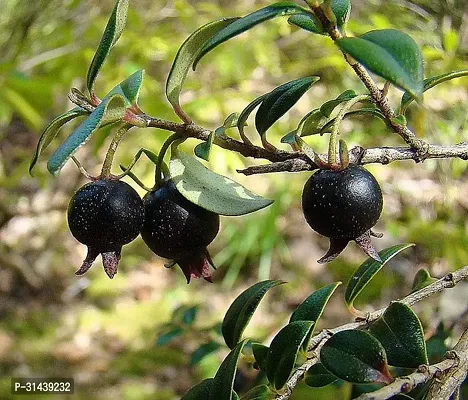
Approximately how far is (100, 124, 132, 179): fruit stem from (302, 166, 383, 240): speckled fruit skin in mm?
202

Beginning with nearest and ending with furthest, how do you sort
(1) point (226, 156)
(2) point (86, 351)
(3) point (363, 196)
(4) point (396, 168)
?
1. (3) point (363, 196)
2. (1) point (226, 156)
3. (2) point (86, 351)
4. (4) point (396, 168)

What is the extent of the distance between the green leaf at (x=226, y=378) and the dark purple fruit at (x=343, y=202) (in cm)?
15

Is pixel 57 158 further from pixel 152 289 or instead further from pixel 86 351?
pixel 152 289

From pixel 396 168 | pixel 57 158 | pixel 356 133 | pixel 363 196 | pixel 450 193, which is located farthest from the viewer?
pixel 396 168

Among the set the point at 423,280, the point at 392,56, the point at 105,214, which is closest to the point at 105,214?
the point at 105,214

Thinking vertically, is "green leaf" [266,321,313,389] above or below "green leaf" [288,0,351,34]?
below

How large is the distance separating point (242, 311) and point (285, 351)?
0.46ft

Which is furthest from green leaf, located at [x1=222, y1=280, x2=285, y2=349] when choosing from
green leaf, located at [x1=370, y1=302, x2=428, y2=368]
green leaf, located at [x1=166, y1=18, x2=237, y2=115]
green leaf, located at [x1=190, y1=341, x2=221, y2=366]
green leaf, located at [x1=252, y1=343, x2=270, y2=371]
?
green leaf, located at [x1=190, y1=341, x2=221, y2=366]

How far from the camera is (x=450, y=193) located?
10.1 ft

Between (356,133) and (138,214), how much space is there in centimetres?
285

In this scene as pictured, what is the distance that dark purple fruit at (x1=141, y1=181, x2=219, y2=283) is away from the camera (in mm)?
660

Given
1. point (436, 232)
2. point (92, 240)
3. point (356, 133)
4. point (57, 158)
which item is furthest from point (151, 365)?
point (57, 158)

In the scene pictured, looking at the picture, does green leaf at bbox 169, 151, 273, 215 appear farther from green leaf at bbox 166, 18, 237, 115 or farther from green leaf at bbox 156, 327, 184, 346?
green leaf at bbox 156, 327, 184, 346

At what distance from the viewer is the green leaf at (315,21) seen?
22.0 inches
